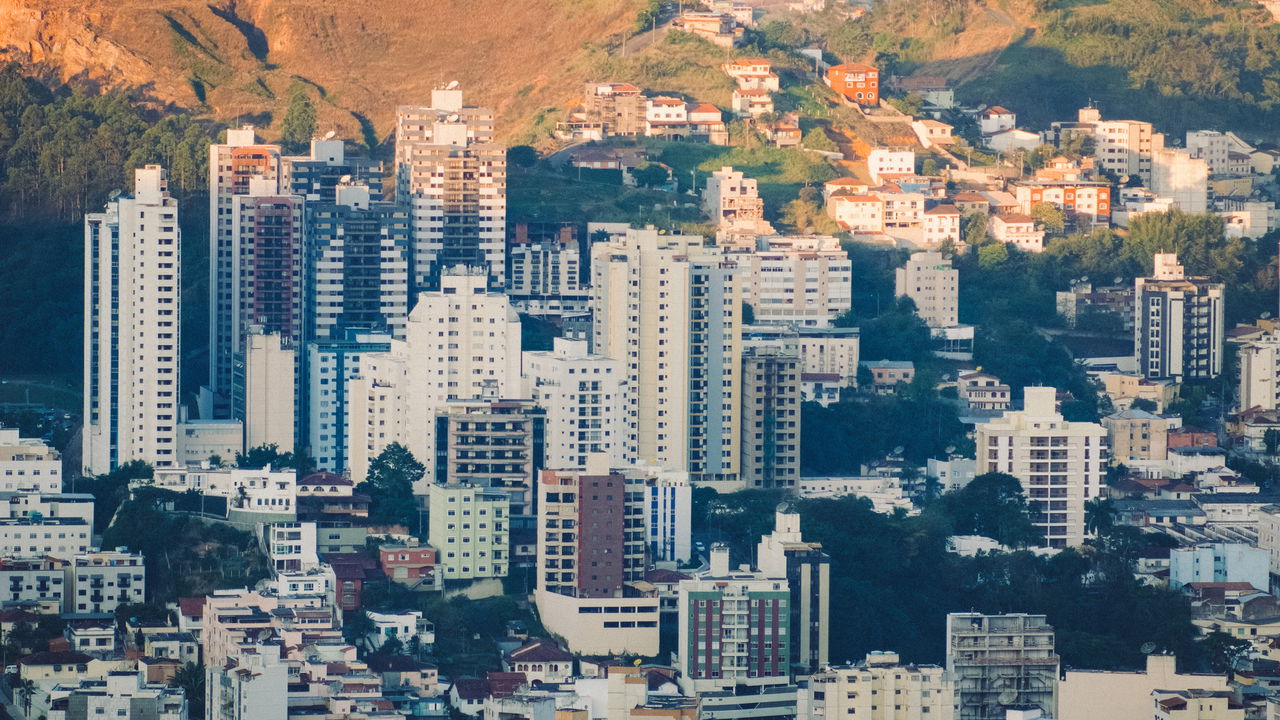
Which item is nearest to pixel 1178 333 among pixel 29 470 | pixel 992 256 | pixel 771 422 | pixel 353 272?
pixel 992 256

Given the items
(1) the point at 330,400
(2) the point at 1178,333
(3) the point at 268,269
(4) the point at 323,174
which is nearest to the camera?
(1) the point at 330,400

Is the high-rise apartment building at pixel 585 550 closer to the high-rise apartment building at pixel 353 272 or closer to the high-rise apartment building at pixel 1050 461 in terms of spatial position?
the high-rise apartment building at pixel 1050 461

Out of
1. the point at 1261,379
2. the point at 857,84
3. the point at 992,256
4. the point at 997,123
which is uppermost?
the point at 857,84

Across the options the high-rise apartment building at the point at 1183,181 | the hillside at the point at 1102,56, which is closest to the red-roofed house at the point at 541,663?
the high-rise apartment building at the point at 1183,181

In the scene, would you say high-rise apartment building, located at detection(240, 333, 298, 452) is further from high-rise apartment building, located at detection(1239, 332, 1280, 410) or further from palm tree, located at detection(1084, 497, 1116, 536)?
high-rise apartment building, located at detection(1239, 332, 1280, 410)

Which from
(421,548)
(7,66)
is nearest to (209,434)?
(421,548)

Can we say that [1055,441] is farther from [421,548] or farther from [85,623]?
[85,623]

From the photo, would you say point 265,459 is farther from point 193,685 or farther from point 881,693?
point 881,693

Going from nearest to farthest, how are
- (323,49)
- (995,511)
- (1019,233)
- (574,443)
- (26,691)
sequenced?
1. (26,691)
2. (574,443)
3. (995,511)
4. (1019,233)
5. (323,49)
